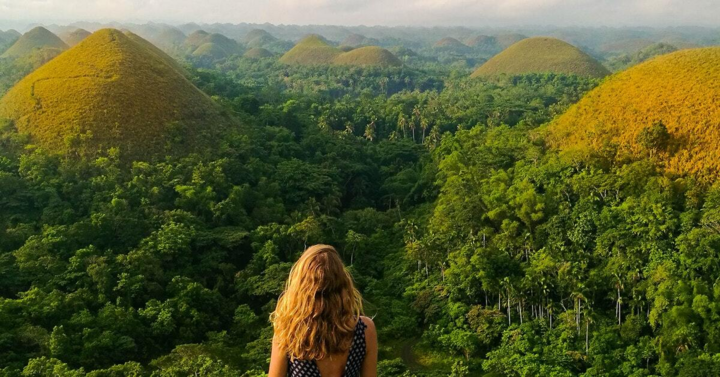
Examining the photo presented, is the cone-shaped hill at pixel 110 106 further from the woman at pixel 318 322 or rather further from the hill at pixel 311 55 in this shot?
the hill at pixel 311 55

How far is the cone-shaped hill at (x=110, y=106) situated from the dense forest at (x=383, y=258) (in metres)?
1.21

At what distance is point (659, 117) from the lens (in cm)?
3086

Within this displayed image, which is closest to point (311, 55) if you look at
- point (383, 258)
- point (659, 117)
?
point (659, 117)

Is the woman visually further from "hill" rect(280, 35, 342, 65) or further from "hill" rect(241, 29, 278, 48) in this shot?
"hill" rect(241, 29, 278, 48)

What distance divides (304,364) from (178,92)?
40.9m

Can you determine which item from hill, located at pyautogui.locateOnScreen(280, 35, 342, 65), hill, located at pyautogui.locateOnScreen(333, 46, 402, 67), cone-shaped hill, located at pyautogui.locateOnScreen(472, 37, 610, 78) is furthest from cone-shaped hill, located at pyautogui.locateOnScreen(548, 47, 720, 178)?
hill, located at pyautogui.locateOnScreen(280, 35, 342, 65)

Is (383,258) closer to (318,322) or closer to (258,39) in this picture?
(318,322)

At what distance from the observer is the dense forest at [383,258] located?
18906 millimetres

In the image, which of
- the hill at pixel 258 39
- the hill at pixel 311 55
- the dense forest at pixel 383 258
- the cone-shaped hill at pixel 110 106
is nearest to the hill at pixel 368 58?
the hill at pixel 311 55

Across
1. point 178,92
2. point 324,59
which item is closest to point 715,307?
point 178,92

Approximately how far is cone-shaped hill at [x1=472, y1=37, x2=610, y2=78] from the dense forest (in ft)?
188

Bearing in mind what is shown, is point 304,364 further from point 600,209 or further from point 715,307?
point 600,209

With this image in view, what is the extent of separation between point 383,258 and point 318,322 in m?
24.7

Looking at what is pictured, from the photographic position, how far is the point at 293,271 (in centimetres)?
329
